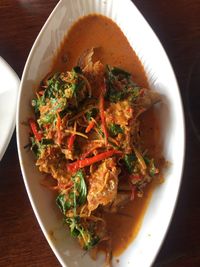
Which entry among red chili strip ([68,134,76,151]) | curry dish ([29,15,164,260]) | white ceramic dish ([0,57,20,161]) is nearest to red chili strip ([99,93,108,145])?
curry dish ([29,15,164,260])

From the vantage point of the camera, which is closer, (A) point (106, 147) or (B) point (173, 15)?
(A) point (106, 147)

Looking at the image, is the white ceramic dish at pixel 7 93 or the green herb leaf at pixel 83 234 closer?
the green herb leaf at pixel 83 234

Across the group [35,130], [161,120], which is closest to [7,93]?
[35,130]

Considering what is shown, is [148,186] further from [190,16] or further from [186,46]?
[190,16]

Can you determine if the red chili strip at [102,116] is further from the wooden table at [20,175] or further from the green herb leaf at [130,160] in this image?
the wooden table at [20,175]

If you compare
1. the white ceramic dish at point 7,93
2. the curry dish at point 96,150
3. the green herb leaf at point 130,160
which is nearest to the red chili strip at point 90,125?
the curry dish at point 96,150

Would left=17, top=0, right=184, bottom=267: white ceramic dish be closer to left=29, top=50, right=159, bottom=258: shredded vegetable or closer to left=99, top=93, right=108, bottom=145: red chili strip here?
left=29, top=50, right=159, bottom=258: shredded vegetable

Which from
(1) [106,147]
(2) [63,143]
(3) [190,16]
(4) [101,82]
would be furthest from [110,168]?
(3) [190,16]
